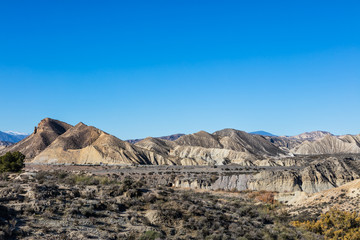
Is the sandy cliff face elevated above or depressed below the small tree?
above

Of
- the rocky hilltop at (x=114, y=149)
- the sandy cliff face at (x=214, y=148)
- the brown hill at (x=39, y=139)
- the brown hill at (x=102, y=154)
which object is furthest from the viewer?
the brown hill at (x=39, y=139)

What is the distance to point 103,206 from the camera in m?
16.8

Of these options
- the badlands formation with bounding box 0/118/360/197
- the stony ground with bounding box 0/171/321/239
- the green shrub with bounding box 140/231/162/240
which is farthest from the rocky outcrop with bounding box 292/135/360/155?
the green shrub with bounding box 140/231/162/240

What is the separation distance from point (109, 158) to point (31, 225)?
81.3 meters

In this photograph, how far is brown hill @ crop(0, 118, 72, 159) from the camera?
386 feet

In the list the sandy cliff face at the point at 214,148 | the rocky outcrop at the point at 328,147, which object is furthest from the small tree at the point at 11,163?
the rocky outcrop at the point at 328,147

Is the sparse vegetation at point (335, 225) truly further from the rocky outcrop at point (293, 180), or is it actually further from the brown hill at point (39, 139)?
the brown hill at point (39, 139)

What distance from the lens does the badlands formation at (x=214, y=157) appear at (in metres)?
45.7

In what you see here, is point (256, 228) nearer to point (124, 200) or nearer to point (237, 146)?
point (124, 200)

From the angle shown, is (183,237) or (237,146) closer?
(183,237)

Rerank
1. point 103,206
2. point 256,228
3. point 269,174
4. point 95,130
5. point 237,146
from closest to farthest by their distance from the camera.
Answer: point 103,206, point 256,228, point 269,174, point 95,130, point 237,146

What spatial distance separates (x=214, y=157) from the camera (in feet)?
363

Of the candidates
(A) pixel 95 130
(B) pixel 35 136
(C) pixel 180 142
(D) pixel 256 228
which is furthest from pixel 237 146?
(D) pixel 256 228

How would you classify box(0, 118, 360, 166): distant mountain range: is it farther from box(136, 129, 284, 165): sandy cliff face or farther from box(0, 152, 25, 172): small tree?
box(0, 152, 25, 172): small tree
